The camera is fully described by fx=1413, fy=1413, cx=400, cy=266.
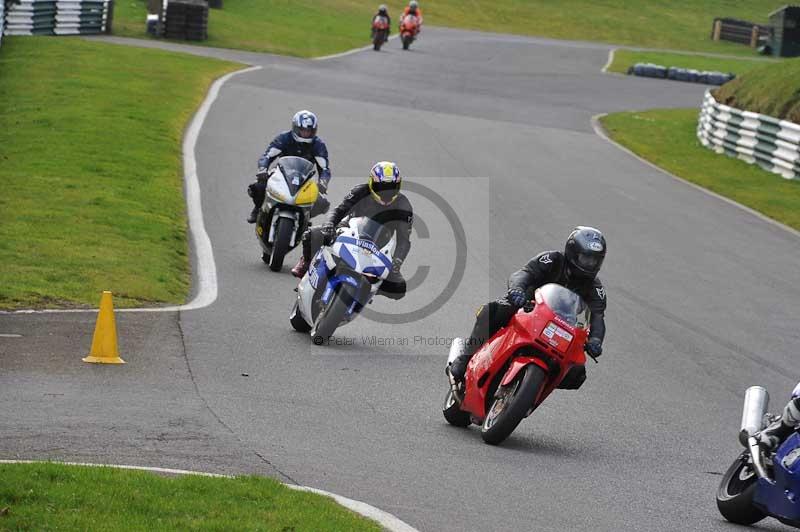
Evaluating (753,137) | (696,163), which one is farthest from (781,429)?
(753,137)

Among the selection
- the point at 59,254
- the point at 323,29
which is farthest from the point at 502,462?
the point at 323,29

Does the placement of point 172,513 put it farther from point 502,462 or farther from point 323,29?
point 323,29

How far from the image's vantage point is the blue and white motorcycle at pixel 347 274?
12.6m

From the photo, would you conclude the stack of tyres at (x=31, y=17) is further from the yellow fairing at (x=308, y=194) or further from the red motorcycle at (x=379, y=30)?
the yellow fairing at (x=308, y=194)

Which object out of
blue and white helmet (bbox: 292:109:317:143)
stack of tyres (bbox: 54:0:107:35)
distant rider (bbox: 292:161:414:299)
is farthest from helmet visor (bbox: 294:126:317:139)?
stack of tyres (bbox: 54:0:107:35)

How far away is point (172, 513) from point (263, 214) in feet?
33.5

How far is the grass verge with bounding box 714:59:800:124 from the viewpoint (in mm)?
30594

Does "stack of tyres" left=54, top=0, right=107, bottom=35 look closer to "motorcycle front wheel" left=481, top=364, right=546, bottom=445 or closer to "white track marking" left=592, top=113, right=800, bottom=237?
"white track marking" left=592, top=113, right=800, bottom=237

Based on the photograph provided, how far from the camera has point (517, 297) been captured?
9516mm

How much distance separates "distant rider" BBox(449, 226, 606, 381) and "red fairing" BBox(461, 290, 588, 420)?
11cm

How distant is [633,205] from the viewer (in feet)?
78.3

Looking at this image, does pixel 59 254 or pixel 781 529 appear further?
pixel 59 254

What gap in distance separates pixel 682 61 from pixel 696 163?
1253 inches

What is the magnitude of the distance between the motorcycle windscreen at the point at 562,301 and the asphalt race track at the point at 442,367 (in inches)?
37.7
